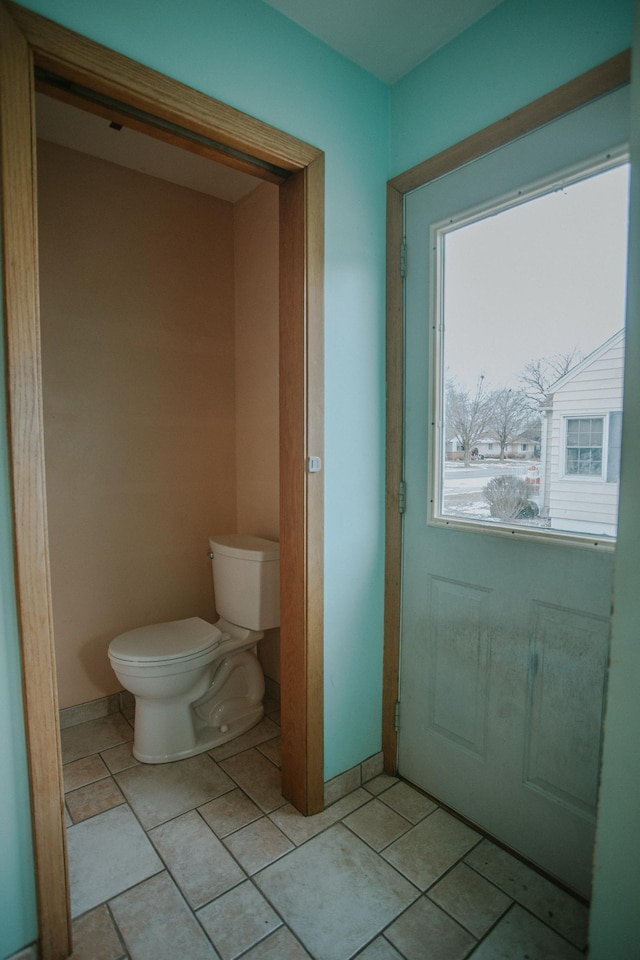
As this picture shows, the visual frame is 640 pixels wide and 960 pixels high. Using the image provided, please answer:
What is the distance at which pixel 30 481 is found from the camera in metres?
1.12

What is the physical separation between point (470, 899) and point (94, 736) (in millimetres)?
1632

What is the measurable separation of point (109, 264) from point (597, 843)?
2.61 meters

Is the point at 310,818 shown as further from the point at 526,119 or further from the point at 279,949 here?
the point at 526,119

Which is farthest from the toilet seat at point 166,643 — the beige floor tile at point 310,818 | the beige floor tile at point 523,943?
the beige floor tile at point 523,943

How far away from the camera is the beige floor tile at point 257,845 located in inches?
59.4

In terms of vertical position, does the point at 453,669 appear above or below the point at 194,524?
below

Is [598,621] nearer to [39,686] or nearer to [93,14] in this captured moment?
[39,686]

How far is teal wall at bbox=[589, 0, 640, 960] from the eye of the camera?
92 centimetres

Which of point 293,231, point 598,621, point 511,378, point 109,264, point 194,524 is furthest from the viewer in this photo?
point 194,524

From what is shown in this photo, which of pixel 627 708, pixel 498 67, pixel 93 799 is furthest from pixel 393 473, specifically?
pixel 93 799

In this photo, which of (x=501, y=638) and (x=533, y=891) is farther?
(x=501, y=638)

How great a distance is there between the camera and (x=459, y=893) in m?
1.40

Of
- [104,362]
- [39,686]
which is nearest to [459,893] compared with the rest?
[39,686]

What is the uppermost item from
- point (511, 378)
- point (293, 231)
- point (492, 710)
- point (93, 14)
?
point (93, 14)
